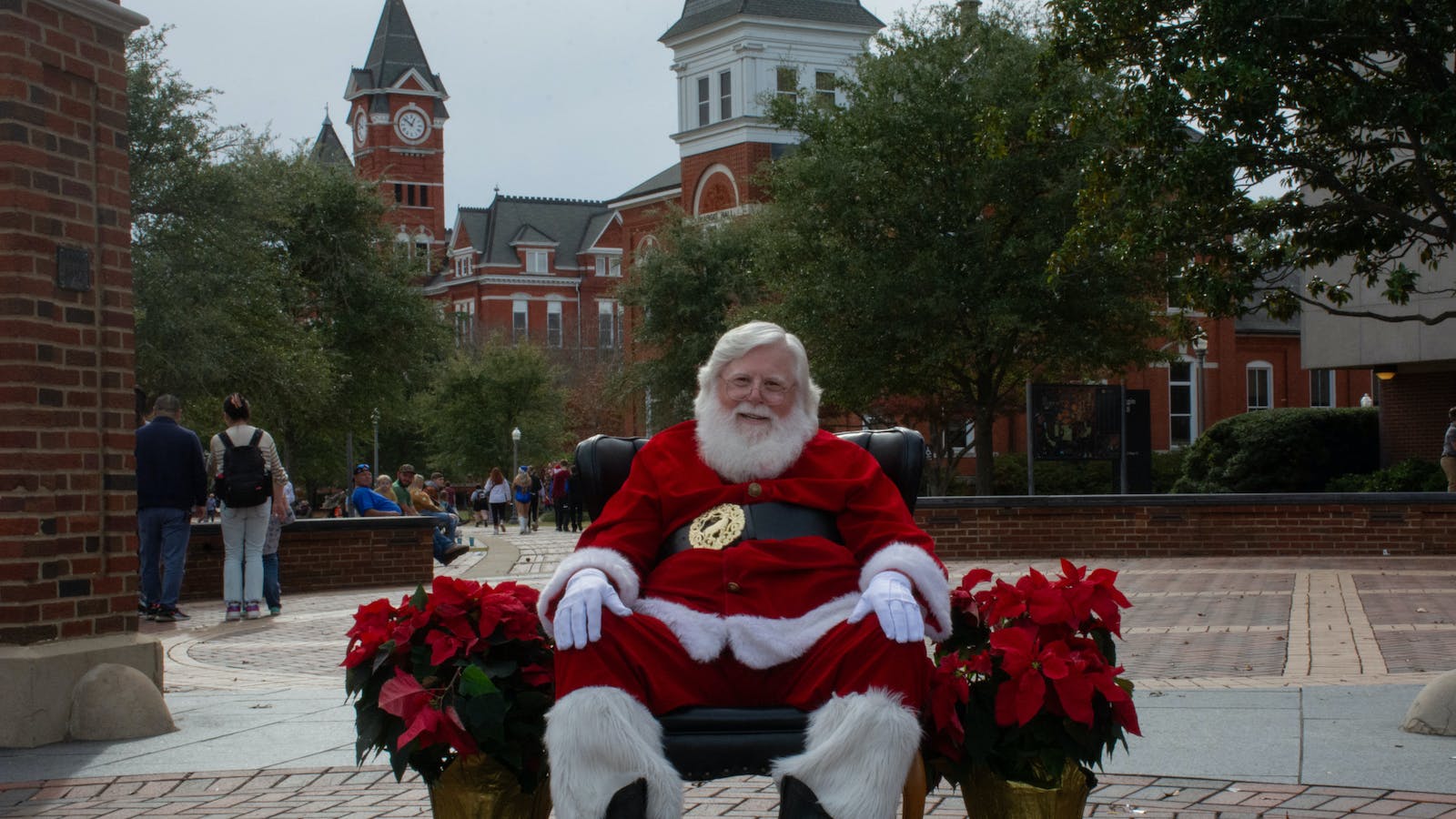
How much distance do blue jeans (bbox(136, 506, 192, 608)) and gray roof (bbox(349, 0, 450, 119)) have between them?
90.7m

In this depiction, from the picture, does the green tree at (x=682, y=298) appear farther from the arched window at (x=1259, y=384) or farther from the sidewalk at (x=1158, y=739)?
the sidewalk at (x=1158, y=739)

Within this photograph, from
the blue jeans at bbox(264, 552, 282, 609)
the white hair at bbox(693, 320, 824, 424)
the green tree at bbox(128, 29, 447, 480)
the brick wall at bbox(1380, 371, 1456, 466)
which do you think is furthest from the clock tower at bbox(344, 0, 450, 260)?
the white hair at bbox(693, 320, 824, 424)

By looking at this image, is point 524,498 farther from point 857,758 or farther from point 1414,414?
point 857,758

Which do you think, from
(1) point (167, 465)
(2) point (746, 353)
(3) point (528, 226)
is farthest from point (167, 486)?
(3) point (528, 226)

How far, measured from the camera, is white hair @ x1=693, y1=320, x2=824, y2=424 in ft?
15.0

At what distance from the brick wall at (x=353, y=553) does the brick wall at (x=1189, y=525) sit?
5871 millimetres

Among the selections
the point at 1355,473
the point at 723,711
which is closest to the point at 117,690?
the point at 723,711

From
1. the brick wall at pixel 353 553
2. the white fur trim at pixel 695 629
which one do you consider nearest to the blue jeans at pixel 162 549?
the brick wall at pixel 353 553

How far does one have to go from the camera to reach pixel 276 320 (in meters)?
31.0

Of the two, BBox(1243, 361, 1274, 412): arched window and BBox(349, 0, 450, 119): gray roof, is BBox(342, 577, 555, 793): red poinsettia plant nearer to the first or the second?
BBox(1243, 361, 1274, 412): arched window

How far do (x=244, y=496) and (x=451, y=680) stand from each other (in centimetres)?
823

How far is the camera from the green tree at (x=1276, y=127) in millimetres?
11898

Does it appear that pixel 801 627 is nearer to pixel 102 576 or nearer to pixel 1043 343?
pixel 102 576

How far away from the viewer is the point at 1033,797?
12.8 ft
